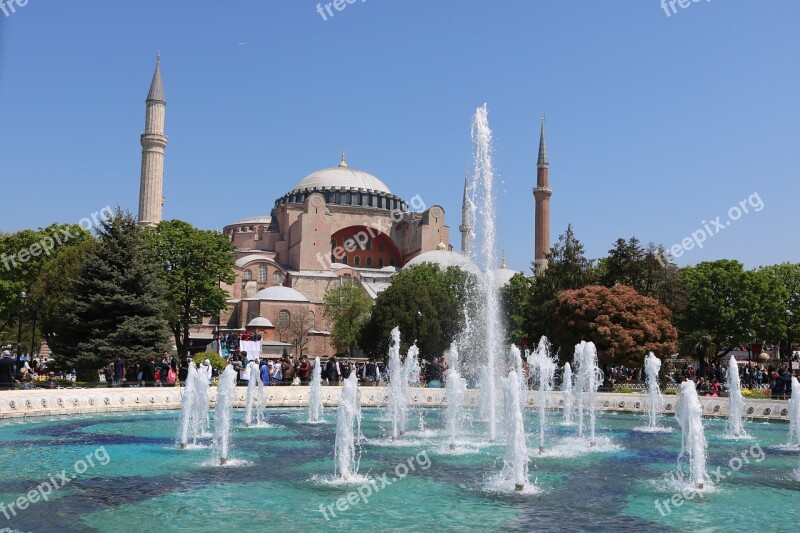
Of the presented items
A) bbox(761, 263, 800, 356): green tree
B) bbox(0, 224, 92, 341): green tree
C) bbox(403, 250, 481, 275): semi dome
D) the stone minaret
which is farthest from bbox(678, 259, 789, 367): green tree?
bbox(0, 224, 92, 341): green tree

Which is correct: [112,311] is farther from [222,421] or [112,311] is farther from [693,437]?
[693,437]

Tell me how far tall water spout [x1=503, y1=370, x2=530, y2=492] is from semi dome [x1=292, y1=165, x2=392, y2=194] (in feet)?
195

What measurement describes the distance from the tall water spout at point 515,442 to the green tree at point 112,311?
15.3m

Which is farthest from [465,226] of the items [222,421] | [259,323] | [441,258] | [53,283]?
[222,421]

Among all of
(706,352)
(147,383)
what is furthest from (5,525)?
(706,352)

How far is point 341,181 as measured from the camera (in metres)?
67.2

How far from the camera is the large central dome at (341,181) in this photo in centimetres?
6694

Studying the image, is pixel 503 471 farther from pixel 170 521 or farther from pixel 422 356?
pixel 422 356

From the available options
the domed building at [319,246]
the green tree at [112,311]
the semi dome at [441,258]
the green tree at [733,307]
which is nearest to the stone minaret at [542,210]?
the semi dome at [441,258]

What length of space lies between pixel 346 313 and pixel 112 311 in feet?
79.5

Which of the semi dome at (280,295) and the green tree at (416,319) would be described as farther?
the semi dome at (280,295)

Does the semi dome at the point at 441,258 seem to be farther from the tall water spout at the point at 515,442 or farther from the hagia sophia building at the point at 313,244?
the tall water spout at the point at 515,442

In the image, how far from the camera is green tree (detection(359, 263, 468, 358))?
117 feet

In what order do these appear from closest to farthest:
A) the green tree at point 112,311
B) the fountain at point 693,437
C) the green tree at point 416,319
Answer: the fountain at point 693,437 → the green tree at point 112,311 → the green tree at point 416,319
